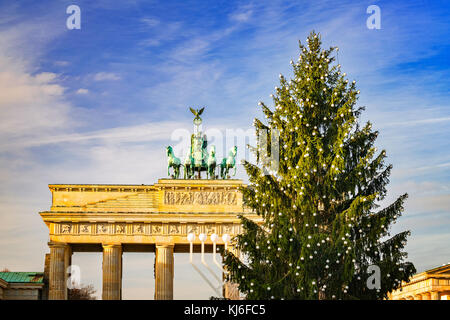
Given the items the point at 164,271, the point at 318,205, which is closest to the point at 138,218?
the point at 164,271

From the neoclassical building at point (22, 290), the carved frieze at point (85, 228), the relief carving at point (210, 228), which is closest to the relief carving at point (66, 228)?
the carved frieze at point (85, 228)

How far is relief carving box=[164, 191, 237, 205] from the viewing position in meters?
60.2

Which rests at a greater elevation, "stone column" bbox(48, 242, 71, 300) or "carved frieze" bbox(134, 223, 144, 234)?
"carved frieze" bbox(134, 223, 144, 234)

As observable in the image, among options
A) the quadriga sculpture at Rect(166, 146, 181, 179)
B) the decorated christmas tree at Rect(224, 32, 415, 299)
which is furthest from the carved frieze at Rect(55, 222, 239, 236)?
the decorated christmas tree at Rect(224, 32, 415, 299)

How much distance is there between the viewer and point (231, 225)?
5972cm

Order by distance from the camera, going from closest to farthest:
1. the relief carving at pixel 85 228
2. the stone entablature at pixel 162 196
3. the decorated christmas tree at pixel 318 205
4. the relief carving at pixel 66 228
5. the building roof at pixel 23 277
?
the decorated christmas tree at pixel 318 205 < the relief carving at pixel 66 228 < the relief carving at pixel 85 228 < the stone entablature at pixel 162 196 < the building roof at pixel 23 277

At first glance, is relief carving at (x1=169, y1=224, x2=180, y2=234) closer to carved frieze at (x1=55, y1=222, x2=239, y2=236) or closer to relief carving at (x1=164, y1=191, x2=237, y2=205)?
carved frieze at (x1=55, y1=222, x2=239, y2=236)

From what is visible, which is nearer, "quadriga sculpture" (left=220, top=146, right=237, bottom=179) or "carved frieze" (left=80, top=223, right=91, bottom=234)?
"carved frieze" (left=80, top=223, right=91, bottom=234)

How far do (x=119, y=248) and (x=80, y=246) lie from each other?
4.83 m

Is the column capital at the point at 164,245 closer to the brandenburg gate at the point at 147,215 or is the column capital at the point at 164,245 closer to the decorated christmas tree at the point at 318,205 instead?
the brandenburg gate at the point at 147,215

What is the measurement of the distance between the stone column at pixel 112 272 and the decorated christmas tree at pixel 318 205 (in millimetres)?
34242

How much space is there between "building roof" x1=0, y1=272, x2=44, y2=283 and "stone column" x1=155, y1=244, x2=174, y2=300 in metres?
10.5

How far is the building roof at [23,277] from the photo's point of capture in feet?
204
